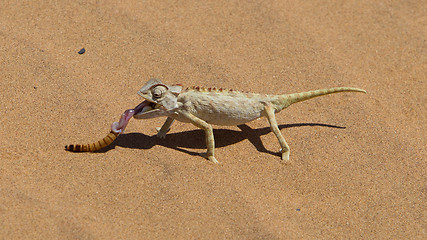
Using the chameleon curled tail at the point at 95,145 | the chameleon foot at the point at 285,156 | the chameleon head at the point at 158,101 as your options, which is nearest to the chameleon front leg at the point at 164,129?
the chameleon head at the point at 158,101

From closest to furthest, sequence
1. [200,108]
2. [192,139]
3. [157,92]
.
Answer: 1. [157,92]
2. [200,108]
3. [192,139]

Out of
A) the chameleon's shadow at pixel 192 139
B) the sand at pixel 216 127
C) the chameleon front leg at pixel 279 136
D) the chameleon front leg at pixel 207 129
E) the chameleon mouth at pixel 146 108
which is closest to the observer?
the sand at pixel 216 127

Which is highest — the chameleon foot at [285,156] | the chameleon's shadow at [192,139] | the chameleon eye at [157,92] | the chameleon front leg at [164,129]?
the chameleon eye at [157,92]

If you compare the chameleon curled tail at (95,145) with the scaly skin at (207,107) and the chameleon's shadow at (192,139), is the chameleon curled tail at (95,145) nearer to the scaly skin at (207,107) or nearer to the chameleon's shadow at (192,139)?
the chameleon's shadow at (192,139)

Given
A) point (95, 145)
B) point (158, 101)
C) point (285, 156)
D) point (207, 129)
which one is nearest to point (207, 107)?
point (207, 129)

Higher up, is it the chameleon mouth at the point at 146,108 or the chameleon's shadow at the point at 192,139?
the chameleon mouth at the point at 146,108

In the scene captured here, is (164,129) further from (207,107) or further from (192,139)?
(207,107)

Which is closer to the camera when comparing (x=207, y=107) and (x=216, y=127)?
(x=207, y=107)
